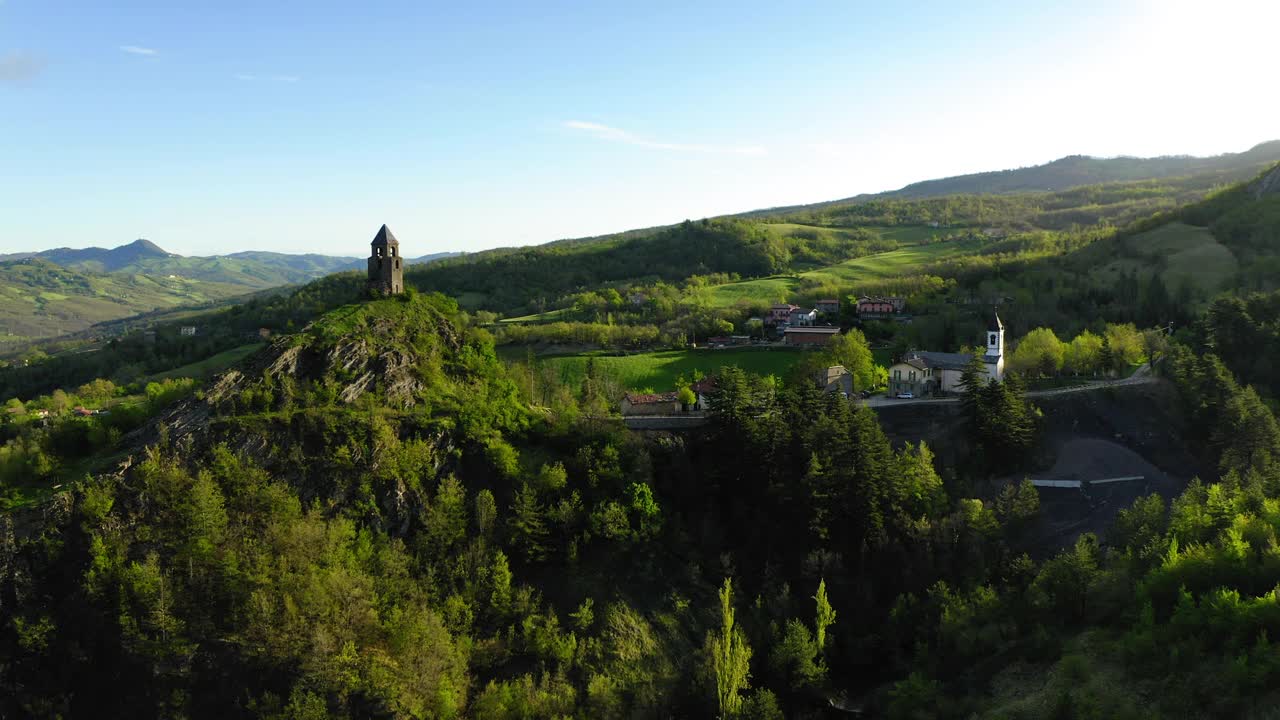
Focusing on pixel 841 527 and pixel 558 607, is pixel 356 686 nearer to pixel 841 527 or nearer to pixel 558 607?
pixel 558 607

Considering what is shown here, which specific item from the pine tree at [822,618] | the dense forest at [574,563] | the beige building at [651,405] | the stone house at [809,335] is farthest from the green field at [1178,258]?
the pine tree at [822,618]

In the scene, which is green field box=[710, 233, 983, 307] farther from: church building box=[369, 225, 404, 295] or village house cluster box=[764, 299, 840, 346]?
church building box=[369, 225, 404, 295]

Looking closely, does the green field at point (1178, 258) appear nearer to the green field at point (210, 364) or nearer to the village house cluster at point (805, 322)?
the village house cluster at point (805, 322)

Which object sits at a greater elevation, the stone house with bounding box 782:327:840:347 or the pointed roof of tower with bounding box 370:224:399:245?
the pointed roof of tower with bounding box 370:224:399:245

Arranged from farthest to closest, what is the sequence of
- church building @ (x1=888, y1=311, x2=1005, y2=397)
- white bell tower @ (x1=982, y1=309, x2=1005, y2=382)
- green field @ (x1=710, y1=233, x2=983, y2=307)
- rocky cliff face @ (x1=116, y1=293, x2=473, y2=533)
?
green field @ (x1=710, y1=233, x2=983, y2=307) < white bell tower @ (x1=982, y1=309, x2=1005, y2=382) < church building @ (x1=888, y1=311, x2=1005, y2=397) < rocky cliff face @ (x1=116, y1=293, x2=473, y2=533)

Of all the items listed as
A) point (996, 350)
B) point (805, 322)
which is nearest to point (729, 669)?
point (996, 350)

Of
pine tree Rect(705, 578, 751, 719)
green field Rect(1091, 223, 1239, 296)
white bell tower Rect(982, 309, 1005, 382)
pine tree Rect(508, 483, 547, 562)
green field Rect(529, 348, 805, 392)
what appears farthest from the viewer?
green field Rect(1091, 223, 1239, 296)

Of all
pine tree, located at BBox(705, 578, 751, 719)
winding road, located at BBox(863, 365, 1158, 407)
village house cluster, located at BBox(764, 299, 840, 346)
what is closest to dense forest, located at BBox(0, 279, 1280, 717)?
pine tree, located at BBox(705, 578, 751, 719)
